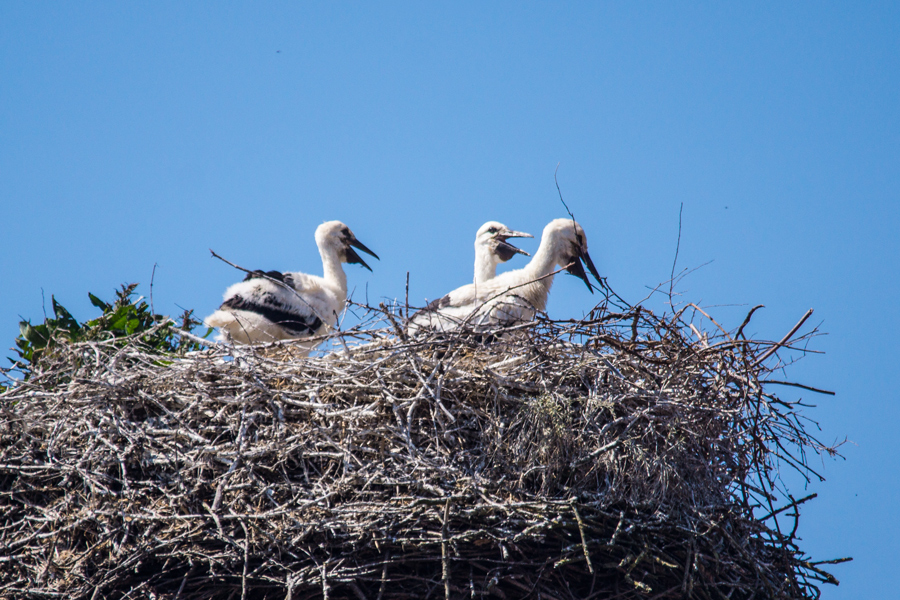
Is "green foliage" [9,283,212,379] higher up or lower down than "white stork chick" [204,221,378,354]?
lower down

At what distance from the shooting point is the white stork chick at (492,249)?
7.38 meters

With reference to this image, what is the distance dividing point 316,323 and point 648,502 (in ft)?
12.5

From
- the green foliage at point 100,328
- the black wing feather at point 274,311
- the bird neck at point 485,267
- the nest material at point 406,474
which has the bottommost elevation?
the nest material at point 406,474

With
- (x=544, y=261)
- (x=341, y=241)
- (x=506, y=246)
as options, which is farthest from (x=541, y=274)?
(x=341, y=241)

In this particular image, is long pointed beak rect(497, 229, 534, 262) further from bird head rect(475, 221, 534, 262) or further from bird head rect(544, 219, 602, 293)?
bird head rect(544, 219, 602, 293)

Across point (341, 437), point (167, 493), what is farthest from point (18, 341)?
point (341, 437)

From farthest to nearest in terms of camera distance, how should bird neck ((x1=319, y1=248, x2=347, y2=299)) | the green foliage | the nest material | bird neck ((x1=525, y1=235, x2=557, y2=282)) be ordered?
bird neck ((x1=319, y1=248, x2=347, y2=299))
bird neck ((x1=525, y1=235, x2=557, y2=282))
the green foliage
the nest material

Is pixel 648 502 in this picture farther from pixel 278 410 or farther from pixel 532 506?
pixel 278 410

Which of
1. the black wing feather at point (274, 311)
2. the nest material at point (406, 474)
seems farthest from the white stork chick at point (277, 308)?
the nest material at point (406, 474)

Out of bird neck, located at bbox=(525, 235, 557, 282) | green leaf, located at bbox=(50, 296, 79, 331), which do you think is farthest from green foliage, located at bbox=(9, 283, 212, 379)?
bird neck, located at bbox=(525, 235, 557, 282)

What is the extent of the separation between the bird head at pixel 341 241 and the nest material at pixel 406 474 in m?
A: 3.46

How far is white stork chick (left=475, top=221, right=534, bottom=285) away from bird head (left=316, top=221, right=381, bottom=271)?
1.00 m

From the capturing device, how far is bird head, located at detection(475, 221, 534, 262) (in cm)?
737

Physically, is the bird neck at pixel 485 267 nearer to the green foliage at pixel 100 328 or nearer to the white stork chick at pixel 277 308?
the white stork chick at pixel 277 308
